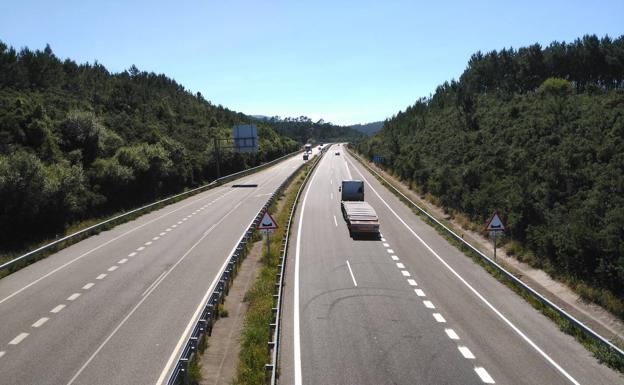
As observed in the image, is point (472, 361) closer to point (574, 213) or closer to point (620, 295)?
point (620, 295)

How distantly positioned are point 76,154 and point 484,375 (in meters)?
40.3

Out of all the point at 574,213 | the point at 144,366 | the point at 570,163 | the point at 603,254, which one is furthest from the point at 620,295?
the point at 144,366

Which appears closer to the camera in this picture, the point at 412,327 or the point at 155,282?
the point at 412,327

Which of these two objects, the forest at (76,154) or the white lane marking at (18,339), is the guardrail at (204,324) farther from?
the forest at (76,154)

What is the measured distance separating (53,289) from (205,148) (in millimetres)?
59899

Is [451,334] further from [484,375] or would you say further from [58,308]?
[58,308]

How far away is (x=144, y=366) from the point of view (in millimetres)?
11047

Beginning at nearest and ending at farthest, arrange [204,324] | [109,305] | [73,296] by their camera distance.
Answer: [204,324], [109,305], [73,296]

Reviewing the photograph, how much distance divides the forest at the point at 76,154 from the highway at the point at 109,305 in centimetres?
425

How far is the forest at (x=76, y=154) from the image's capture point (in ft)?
87.9

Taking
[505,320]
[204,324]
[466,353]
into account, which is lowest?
[505,320]

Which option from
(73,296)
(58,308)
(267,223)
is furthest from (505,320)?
(73,296)

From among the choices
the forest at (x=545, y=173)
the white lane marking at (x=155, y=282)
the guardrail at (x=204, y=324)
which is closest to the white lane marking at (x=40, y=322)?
the white lane marking at (x=155, y=282)

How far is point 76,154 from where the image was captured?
136 feet
